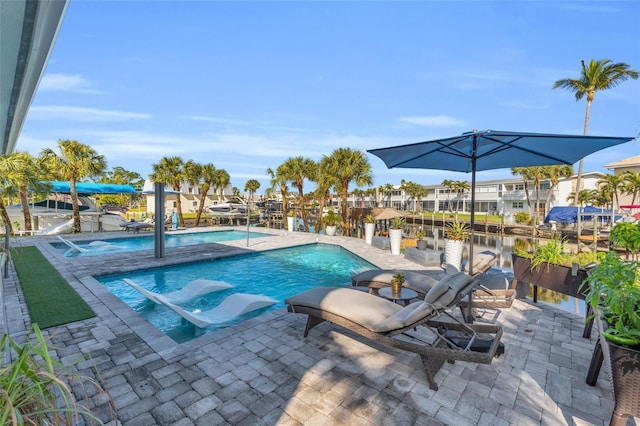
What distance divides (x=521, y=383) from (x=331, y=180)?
20109mm

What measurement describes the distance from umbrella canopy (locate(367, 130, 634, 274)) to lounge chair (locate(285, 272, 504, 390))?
156 cm

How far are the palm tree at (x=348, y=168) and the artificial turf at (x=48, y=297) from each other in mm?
16513

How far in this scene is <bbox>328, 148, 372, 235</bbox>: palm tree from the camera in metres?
21.8

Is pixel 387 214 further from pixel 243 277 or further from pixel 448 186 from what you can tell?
pixel 448 186

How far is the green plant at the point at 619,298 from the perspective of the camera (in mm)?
2184

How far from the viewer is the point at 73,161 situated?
56.0 feet

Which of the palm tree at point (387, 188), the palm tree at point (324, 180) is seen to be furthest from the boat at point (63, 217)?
the palm tree at point (387, 188)

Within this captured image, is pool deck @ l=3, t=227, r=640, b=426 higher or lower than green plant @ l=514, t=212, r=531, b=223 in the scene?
higher

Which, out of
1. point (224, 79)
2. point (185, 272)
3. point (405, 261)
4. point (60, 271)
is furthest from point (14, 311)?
point (224, 79)

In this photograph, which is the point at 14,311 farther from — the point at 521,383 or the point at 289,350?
the point at 521,383

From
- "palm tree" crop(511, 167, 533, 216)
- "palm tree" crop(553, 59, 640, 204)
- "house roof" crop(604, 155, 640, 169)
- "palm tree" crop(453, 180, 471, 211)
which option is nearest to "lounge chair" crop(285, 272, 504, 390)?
"palm tree" crop(553, 59, 640, 204)

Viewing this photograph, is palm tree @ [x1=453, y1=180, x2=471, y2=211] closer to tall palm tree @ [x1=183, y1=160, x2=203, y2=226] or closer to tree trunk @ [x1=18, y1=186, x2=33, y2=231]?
tall palm tree @ [x1=183, y1=160, x2=203, y2=226]

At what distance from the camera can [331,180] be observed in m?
22.8

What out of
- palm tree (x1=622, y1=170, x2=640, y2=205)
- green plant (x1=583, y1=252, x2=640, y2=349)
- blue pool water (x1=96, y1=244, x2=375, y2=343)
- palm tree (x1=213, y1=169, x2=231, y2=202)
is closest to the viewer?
green plant (x1=583, y1=252, x2=640, y2=349)
